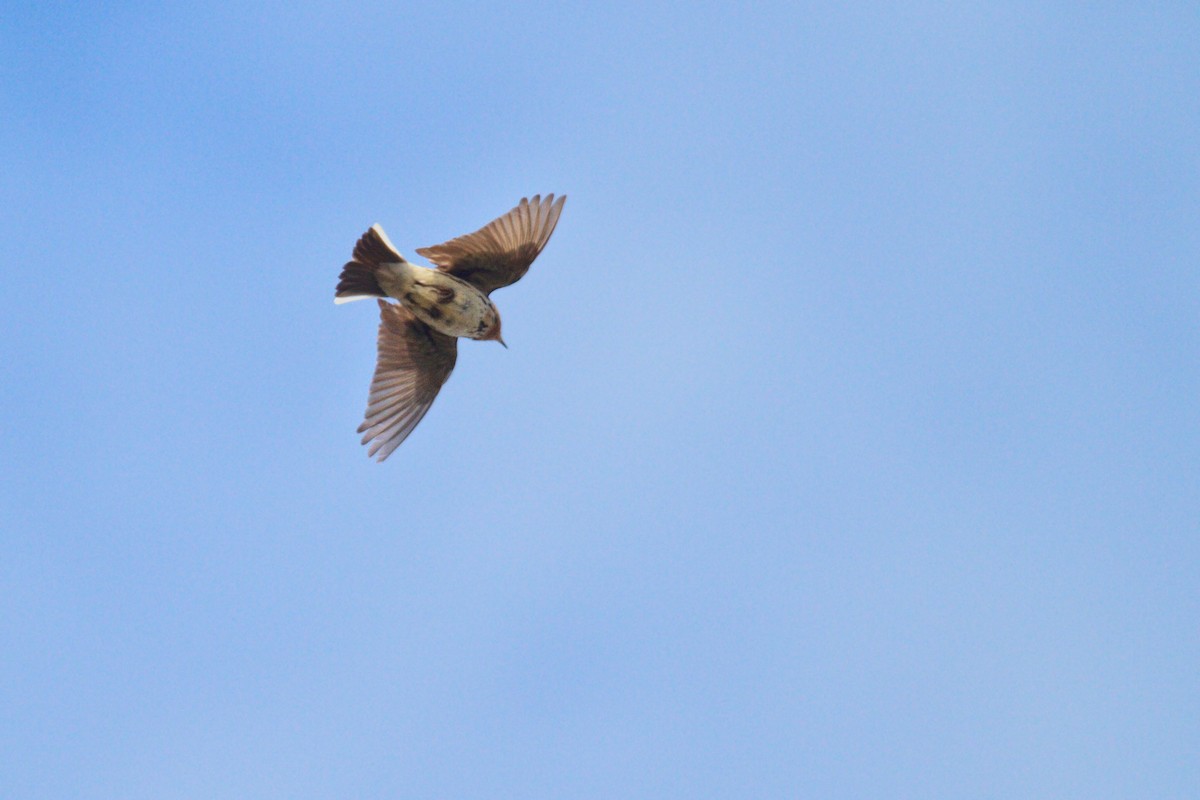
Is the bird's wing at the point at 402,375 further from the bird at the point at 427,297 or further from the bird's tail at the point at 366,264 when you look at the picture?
the bird's tail at the point at 366,264

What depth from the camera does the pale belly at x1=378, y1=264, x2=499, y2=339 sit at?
37.6ft

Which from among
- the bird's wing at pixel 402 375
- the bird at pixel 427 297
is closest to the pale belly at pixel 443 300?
the bird at pixel 427 297

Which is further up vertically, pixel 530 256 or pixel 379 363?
pixel 530 256

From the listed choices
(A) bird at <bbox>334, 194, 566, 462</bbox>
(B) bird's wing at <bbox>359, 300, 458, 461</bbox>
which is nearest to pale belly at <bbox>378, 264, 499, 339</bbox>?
(A) bird at <bbox>334, 194, 566, 462</bbox>

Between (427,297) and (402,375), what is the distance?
4.89 feet

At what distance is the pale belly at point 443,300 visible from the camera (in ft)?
37.6

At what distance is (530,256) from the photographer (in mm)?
11828

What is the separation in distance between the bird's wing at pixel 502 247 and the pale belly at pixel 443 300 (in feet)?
0.53

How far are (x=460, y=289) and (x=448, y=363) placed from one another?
150 cm

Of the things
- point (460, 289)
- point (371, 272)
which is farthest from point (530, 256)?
point (371, 272)

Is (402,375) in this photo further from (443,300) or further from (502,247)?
(502,247)

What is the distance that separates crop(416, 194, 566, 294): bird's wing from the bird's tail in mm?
540

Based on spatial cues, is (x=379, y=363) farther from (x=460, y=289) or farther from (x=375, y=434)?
(x=460, y=289)

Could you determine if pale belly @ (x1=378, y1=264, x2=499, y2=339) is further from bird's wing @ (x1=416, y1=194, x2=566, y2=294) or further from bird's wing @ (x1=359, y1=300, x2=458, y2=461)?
bird's wing @ (x1=359, y1=300, x2=458, y2=461)
